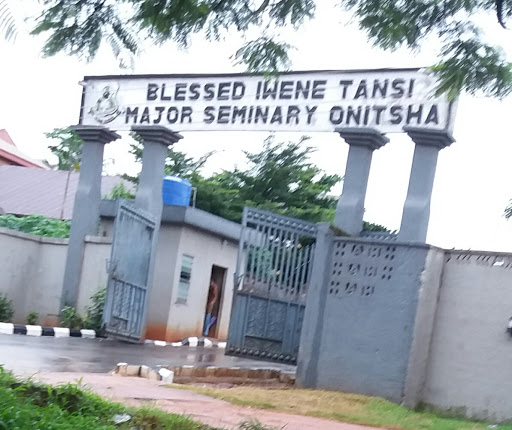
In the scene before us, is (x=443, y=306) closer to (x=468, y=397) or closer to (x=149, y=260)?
(x=468, y=397)

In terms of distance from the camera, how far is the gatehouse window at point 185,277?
1911 centimetres

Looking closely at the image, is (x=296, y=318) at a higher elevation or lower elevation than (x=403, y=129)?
lower

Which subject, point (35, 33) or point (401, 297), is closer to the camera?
point (35, 33)

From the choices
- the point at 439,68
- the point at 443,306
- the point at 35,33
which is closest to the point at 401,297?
the point at 443,306

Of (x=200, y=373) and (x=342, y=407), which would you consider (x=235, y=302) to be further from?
(x=342, y=407)

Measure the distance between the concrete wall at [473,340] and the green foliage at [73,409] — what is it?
444 centimetres

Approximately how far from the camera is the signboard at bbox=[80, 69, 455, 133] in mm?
13672

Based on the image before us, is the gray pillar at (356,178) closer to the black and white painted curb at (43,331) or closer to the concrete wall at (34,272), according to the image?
the black and white painted curb at (43,331)

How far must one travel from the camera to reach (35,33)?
5.74 m

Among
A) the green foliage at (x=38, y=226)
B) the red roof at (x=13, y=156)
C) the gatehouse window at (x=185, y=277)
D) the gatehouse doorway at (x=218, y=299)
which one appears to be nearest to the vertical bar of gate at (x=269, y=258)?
the gatehouse window at (x=185, y=277)

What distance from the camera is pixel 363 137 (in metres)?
13.8

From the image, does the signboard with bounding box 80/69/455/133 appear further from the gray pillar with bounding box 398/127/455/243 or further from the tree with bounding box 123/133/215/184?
the tree with bounding box 123/133/215/184

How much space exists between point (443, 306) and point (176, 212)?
894 cm

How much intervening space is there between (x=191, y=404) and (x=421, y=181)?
6.41 m
